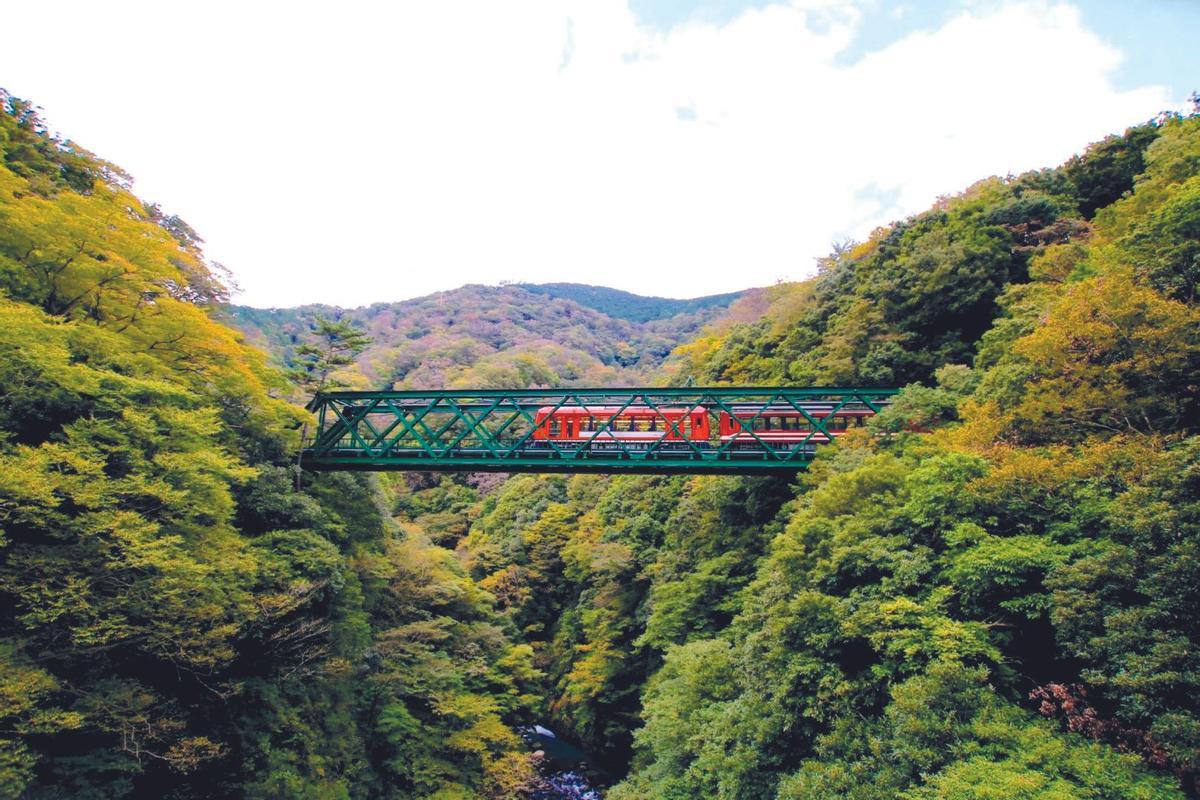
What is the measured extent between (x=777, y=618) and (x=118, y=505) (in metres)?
12.3

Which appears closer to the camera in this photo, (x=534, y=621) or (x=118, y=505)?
(x=118, y=505)

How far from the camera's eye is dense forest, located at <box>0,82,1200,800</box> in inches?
300

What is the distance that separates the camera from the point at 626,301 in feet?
490

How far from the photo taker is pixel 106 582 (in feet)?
31.8

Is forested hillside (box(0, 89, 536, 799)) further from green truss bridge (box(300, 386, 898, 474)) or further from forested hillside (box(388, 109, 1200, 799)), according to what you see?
forested hillside (box(388, 109, 1200, 799))

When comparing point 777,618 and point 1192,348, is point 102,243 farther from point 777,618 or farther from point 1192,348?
point 1192,348

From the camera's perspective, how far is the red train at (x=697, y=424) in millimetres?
18938

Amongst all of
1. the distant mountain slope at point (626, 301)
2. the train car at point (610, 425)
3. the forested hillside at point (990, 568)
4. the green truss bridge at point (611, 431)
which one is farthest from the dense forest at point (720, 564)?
the distant mountain slope at point (626, 301)

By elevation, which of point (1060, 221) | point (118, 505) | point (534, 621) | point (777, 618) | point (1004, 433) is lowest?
point (534, 621)

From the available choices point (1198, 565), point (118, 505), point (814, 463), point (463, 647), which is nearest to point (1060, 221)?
point (814, 463)

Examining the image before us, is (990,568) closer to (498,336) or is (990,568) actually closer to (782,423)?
(782,423)

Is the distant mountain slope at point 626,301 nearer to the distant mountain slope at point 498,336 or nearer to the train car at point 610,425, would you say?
the distant mountain slope at point 498,336

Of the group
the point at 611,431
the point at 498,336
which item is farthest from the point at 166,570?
the point at 498,336

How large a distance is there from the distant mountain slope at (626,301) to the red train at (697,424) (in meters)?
102
